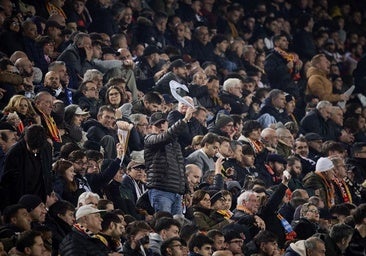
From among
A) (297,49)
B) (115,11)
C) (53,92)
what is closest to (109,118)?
(53,92)

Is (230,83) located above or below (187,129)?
above

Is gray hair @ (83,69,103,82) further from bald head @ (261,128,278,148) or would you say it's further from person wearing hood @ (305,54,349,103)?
person wearing hood @ (305,54,349,103)

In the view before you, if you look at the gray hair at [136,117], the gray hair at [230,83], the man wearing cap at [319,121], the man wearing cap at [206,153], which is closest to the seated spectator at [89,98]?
the gray hair at [136,117]

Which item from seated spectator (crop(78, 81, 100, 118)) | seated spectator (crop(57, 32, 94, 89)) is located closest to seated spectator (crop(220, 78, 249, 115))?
seated spectator (crop(57, 32, 94, 89))

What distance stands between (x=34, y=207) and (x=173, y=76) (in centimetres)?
573

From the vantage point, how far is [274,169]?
15492mm

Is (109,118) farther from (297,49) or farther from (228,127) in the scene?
(297,49)

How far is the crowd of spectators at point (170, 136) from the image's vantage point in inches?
454

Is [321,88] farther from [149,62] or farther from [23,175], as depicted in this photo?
[23,175]

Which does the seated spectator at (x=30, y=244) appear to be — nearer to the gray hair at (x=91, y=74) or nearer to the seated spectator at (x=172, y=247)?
the seated spectator at (x=172, y=247)

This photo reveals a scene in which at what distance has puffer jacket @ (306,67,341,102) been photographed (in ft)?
64.0

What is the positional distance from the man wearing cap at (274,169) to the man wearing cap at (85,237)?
453 cm

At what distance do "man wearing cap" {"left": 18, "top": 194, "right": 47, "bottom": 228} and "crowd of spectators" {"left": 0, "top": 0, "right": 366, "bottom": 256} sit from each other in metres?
0.01

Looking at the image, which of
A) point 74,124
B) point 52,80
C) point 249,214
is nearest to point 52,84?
point 52,80
